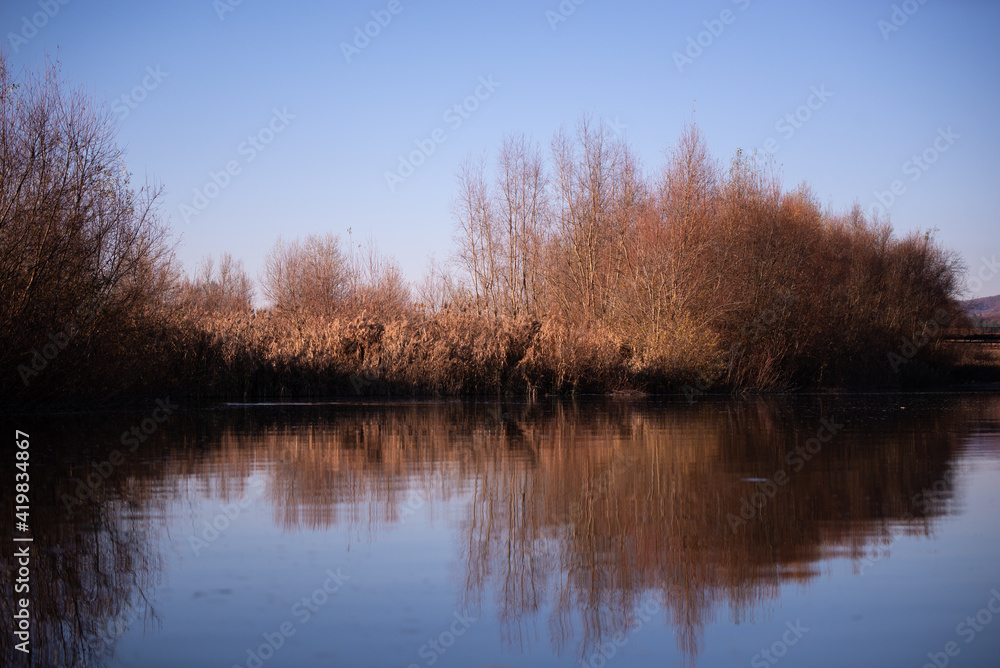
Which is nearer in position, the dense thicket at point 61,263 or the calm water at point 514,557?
the calm water at point 514,557

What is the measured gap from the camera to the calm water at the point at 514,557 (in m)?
3.87

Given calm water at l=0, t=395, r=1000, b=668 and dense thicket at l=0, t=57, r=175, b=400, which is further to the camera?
dense thicket at l=0, t=57, r=175, b=400

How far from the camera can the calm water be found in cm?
387

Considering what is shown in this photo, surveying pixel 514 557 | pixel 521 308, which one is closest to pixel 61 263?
pixel 514 557

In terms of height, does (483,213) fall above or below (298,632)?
above

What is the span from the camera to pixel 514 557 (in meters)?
5.26

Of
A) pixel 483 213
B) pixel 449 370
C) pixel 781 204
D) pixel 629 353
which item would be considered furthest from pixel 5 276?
pixel 781 204

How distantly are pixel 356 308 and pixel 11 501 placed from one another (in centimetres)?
2380

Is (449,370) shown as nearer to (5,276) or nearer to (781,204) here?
(5,276)

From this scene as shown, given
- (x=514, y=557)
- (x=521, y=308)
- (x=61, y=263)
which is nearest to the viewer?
(x=514, y=557)

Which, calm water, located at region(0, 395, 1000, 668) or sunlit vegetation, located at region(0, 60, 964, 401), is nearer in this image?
calm water, located at region(0, 395, 1000, 668)

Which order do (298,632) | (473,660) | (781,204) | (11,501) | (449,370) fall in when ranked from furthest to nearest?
(781,204) < (449,370) < (11,501) < (298,632) < (473,660)

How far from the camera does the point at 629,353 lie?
2780 centimetres

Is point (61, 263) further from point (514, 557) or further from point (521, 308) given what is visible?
point (521, 308)
